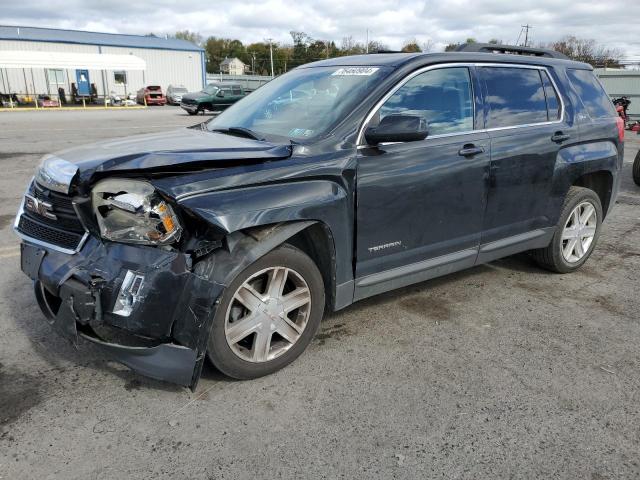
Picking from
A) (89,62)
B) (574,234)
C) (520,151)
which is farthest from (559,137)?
(89,62)

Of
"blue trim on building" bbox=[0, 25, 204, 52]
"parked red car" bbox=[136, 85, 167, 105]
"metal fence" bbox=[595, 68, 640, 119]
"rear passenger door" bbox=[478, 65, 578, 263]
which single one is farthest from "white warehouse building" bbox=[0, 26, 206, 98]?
"rear passenger door" bbox=[478, 65, 578, 263]

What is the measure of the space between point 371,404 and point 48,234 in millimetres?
2074

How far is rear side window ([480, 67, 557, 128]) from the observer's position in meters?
4.04

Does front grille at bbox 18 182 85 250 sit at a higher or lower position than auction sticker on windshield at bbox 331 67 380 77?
lower

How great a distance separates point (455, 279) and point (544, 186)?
43.3 inches

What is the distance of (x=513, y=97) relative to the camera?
422 cm

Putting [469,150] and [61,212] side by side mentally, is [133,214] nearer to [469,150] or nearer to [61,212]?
[61,212]

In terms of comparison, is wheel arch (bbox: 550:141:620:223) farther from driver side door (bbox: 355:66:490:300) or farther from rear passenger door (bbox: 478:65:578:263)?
driver side door (bbox: 355:66:490:300)

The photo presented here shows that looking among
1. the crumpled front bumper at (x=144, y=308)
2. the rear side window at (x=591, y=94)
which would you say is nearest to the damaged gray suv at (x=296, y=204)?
the crumpled front bumper at (x=144, y=308)

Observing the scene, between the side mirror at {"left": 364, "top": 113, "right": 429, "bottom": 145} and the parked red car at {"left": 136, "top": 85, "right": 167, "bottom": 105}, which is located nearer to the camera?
the side mirror at {"left": 364, "top": 113, "right": 429, "bottom": 145}

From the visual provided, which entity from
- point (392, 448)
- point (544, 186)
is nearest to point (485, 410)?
point (392, 448)

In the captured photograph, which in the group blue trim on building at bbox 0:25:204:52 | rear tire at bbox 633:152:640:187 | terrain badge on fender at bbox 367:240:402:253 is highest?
blue trim on building at bbox 0:25:204:52

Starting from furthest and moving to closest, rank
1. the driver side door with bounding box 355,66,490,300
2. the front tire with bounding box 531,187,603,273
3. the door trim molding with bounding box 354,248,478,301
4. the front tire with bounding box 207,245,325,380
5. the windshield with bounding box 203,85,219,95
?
the windshield with bounding box 203,85,219,95
the front tire with bounding box 531,187,603,273
the door trim molding with bounding box 354,248,478,301
the driver side door with bounding box 355,66,490,300
the front tire with bounding box 207,245,325,380

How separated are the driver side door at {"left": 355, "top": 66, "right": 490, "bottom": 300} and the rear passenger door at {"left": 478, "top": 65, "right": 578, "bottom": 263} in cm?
14
